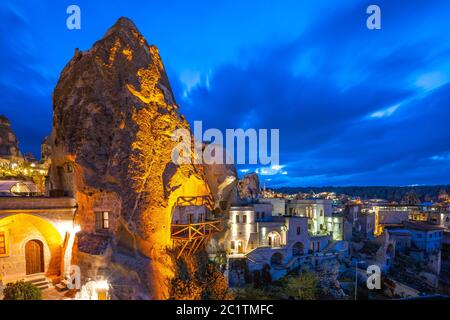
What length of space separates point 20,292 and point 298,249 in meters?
38.4

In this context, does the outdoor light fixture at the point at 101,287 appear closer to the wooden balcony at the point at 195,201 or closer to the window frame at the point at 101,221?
the window frame at the point at 101,221

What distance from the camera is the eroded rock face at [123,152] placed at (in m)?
17.9

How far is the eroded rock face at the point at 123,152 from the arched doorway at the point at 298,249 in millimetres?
30175

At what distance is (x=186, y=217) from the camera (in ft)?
75.4

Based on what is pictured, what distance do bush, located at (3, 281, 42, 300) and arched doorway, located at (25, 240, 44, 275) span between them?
451cm

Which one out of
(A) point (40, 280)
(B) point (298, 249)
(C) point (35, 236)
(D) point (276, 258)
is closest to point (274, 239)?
(D) point (276, 258)

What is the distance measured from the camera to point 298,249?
43.5m

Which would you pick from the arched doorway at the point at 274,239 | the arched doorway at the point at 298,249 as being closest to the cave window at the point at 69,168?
the arched doorway at the point at 274,239

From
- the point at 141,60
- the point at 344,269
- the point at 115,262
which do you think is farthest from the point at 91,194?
the point at 344,269

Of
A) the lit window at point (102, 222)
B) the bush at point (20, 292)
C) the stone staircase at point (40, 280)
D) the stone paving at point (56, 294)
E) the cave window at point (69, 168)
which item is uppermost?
the cave window at point (69, 168)

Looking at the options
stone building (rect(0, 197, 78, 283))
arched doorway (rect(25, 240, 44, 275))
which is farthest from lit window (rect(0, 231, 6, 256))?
arched doorway (rect(25, 240, 44, 275))

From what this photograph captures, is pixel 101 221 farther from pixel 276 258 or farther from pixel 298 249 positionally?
pixel 298 249

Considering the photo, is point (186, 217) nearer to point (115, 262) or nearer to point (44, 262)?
point (115, 262)
